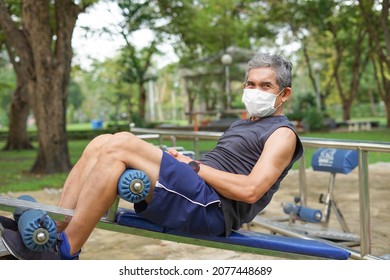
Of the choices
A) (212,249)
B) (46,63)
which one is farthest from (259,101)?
(46,63)

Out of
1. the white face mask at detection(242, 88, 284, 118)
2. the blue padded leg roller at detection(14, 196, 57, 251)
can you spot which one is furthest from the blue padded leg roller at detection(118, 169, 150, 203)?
the white face mask at detection(242, 88, 284, 118)

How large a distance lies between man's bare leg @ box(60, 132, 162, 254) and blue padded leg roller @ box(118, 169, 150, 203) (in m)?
0.05

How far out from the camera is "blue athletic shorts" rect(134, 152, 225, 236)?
227 cm

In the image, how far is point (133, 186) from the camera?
2119mm

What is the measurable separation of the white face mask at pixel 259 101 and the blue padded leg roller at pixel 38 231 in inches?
42.6

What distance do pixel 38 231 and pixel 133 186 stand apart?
1.25 ft

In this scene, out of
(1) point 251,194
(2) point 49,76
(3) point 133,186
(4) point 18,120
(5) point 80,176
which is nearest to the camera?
(3) point 133,186

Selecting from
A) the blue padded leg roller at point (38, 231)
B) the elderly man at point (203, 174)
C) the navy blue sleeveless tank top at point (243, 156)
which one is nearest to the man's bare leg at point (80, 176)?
the elderly man at point (203, 174)

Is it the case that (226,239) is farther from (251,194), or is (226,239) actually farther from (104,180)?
(104,180)

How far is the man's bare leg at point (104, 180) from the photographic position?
7.14ft

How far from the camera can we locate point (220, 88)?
23062mm

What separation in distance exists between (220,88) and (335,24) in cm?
547
